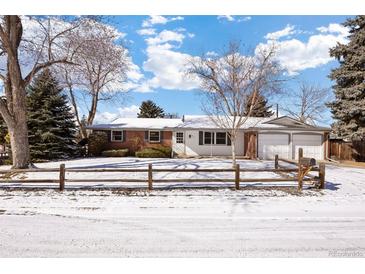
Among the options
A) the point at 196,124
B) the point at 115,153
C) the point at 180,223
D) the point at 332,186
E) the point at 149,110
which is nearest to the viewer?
the point at 180,223

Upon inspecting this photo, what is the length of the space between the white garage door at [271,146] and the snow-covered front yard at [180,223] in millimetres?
12657

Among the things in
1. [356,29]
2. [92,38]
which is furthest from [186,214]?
[356,29]

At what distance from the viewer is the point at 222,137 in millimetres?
23156

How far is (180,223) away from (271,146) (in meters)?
17.6

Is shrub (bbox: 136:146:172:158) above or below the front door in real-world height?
below

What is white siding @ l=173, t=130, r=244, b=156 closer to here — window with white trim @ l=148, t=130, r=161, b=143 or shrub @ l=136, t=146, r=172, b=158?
shrub @ l=136, t=146, r=172, b=158

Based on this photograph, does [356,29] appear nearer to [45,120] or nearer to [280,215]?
[280,215]

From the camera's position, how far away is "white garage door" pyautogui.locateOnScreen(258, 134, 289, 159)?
70.6 feet

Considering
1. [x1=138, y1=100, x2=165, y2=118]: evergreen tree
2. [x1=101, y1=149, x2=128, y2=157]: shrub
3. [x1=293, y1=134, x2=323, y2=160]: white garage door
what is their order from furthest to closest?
[x1=138, y1=100, x2=165, y2=118]: evergreen tree
[x1=101, y1=149, x2=128, y2=157]: shrub
[x1=293, y1=134, x2=323, y2=160]: white garage door

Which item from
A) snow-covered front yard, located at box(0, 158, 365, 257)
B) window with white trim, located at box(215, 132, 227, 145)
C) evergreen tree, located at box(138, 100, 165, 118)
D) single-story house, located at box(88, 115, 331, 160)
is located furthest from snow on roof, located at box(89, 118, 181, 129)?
evergreen tree, located at box(138, 100, 165, 118)

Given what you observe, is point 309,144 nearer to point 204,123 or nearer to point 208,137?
point 208,137

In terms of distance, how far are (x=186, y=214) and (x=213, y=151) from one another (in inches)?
664

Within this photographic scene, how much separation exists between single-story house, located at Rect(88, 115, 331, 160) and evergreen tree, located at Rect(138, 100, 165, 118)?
2452cm

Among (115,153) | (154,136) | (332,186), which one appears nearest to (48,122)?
(115,153)
